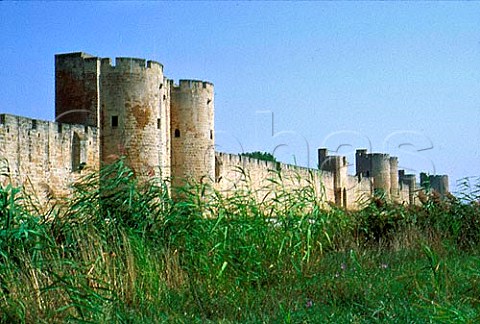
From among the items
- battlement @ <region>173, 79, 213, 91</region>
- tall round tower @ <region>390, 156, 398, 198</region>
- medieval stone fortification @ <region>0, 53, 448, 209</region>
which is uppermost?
battlement @ <region>173, 79, 213, 91</region>

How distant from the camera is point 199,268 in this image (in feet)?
18.3

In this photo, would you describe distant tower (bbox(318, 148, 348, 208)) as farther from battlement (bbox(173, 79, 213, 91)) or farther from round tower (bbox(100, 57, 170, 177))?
round tower (bbox(100, 57, 170, 177))

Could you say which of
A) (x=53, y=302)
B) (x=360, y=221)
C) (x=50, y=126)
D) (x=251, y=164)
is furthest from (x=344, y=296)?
(x=251, y=164)

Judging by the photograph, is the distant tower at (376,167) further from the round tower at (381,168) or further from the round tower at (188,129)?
the round tower at (188,129)

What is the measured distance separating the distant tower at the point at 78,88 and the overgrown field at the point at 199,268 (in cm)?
1191

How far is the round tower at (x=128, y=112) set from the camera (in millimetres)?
18297

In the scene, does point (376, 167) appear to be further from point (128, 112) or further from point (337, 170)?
point (128, 112)

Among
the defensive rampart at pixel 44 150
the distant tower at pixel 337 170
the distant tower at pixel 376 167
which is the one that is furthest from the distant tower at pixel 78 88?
the distant tower at pixel 376 167

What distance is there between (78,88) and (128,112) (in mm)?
1414

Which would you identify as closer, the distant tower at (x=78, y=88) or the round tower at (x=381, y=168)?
the distant tower at (x=78, y=88)

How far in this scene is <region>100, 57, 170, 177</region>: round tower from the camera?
1830 centimetres

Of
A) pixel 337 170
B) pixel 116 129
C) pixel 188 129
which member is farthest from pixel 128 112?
pixel 337 170

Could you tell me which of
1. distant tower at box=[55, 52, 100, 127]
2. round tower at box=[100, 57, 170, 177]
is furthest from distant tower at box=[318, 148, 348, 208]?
distant tower at box=[55, 52, 100, 127]

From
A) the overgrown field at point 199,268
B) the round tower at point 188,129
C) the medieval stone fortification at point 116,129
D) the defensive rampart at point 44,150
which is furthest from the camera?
the round tower at point 188,129
